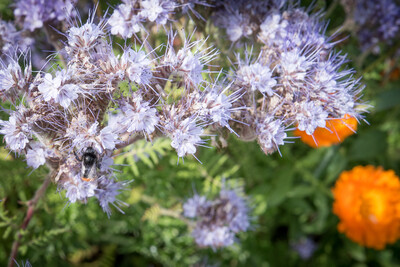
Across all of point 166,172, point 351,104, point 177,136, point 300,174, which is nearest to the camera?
point 177,136

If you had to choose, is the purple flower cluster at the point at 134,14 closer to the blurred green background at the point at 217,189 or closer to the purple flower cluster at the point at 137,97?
the purple flower cluster at the point at 137,97

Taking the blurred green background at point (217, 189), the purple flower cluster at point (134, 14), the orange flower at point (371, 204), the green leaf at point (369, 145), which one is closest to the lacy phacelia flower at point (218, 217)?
the blurred green background at point (217, 189)

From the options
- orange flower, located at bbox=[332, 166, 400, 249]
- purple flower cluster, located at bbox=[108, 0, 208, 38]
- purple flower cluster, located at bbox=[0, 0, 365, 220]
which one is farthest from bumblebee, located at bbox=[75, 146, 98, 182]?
orange flower, located at bbox=[332, 166, 400, 249]

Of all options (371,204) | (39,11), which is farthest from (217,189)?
(39,11)

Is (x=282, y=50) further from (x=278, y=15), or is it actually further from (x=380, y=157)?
(x=380, y=157)

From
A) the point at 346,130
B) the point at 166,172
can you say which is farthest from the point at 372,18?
the point at 166,172

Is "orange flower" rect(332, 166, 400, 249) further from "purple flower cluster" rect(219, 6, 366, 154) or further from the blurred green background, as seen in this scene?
"purple flower cluster" rect(219, 6, 366, 154)

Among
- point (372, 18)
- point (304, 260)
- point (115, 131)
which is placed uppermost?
point (372, 18)
